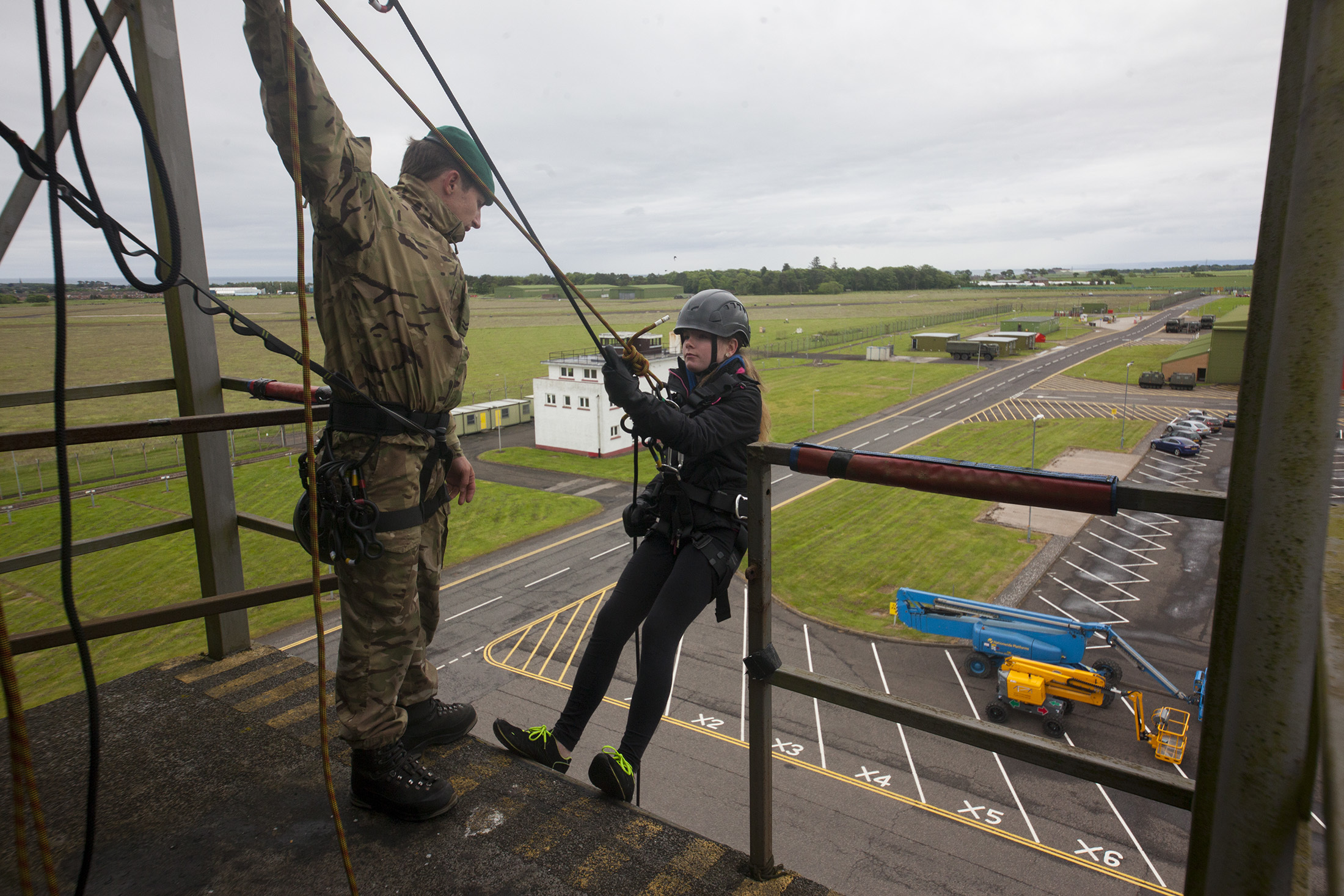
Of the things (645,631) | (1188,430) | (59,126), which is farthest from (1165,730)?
(1188,430)

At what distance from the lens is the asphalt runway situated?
40.8ft

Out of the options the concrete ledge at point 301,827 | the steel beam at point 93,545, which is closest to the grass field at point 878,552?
the steel beam at point 93,545

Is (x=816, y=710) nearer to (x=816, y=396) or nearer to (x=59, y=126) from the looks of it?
(x=59, y=126)

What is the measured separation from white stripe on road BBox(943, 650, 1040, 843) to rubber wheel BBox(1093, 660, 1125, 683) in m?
2.82

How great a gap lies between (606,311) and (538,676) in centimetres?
5794

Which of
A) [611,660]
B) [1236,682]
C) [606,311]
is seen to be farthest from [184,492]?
[606,311]

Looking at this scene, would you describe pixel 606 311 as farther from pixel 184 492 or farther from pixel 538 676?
pixel 538 676

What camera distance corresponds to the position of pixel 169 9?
11.8 feet

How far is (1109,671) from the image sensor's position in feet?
52.4

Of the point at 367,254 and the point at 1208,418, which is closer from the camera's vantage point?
the point at 367,254

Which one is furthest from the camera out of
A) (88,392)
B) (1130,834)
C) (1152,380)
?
(1152,380)

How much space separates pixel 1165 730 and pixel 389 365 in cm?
1678

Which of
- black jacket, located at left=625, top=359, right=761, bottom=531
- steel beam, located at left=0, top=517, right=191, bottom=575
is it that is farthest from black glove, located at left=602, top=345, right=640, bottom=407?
steel beam, located at left=0, top=517, right=191, bottom=575

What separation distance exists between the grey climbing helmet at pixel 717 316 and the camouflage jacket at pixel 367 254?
1.33 m
